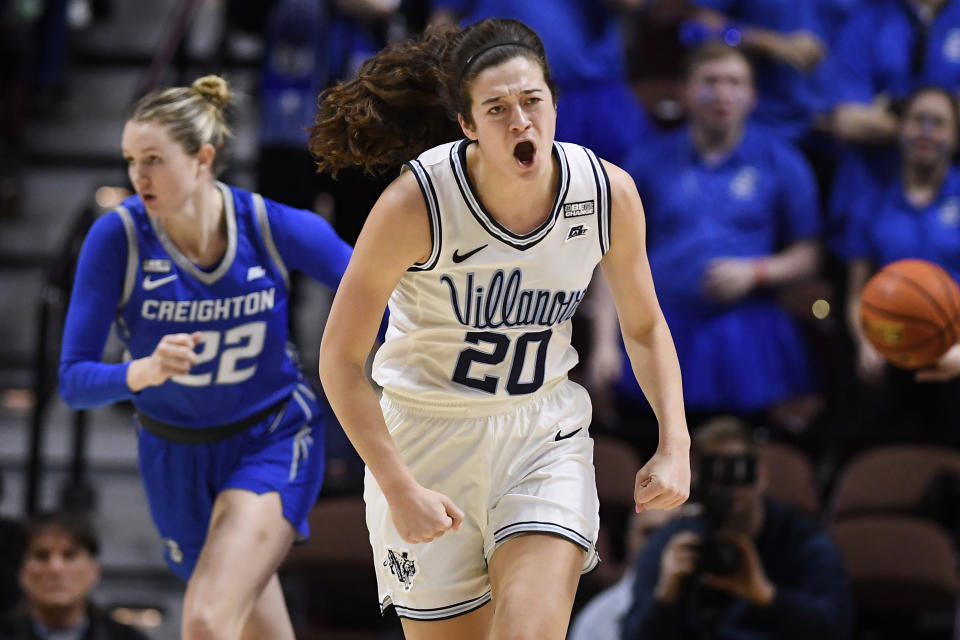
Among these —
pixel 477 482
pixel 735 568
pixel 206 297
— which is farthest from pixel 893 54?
pixel 477 482

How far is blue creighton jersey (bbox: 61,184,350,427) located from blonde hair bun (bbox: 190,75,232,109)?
13.0 inches

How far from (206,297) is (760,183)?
11.2 ft

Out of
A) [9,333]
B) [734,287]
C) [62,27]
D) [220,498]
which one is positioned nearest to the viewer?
[220,498]

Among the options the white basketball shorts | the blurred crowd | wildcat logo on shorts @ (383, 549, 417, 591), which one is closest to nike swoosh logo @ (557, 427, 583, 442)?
the white basketball shorts

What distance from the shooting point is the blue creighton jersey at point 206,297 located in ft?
12.8

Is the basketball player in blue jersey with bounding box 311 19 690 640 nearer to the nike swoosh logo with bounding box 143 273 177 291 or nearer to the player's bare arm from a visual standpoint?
the player's bare arm

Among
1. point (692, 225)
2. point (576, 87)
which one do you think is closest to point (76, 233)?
point (576, 87)

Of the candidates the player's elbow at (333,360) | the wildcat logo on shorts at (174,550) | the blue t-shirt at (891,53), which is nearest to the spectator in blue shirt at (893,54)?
the blue t-shirt at (891,53)

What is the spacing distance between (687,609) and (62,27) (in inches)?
243

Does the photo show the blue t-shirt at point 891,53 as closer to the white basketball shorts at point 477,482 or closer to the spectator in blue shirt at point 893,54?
the spectator in blue shirt at point 893,54

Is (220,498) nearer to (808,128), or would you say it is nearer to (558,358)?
(558,358)

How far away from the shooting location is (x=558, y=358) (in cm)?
334

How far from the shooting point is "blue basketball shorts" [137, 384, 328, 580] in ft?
13.1

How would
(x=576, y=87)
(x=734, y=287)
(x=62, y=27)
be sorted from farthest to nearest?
(x=62, y=27)
(x=576, y=87)
(x=734, y=287)
